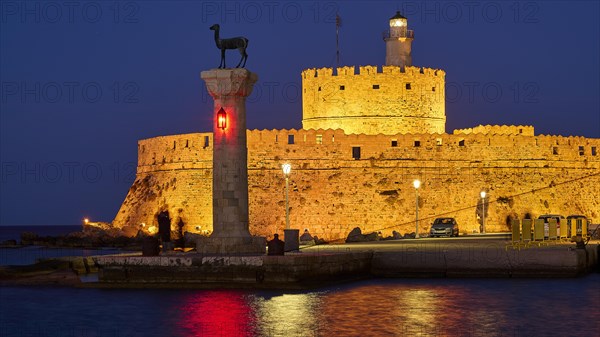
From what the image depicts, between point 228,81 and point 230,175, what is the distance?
2.28 m

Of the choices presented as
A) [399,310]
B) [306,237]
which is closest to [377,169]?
[306,237]

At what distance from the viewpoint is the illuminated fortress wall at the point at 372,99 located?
4284cm

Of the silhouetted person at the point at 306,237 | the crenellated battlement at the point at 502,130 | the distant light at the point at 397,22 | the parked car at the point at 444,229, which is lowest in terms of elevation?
the silhouetted person at the point at 306,237

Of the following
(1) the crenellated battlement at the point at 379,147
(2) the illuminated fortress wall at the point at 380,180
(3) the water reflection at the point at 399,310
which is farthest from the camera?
(1) the crenellated battlement at the point at 379,147

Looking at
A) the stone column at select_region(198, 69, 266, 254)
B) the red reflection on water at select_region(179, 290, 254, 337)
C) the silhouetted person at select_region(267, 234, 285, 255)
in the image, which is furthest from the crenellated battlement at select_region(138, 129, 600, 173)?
the red reflection on water at select_region(179, 290, 254, 337)

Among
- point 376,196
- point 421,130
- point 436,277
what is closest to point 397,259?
point 436,277

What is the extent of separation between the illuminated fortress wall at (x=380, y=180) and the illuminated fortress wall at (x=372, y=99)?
2.40 metres

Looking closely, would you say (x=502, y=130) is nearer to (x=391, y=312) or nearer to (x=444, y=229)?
(x=444, y=229)

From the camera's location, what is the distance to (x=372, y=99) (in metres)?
42.9

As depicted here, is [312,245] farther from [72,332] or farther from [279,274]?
[72,332]

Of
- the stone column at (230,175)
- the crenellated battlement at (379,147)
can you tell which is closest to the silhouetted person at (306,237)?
the crenellated battlement at (379,147)

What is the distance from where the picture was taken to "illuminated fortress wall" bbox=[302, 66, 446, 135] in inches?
1687

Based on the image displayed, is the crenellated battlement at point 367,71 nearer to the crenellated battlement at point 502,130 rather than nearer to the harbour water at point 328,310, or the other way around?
the crenellated battlement at point 502,130

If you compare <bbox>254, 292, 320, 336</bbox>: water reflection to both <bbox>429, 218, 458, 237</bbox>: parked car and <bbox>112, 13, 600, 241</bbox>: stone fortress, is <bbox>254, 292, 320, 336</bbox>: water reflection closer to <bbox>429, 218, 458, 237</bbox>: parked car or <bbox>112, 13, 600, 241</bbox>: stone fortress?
<bbox>429, 218, 458, 237</bbox>: parked car
